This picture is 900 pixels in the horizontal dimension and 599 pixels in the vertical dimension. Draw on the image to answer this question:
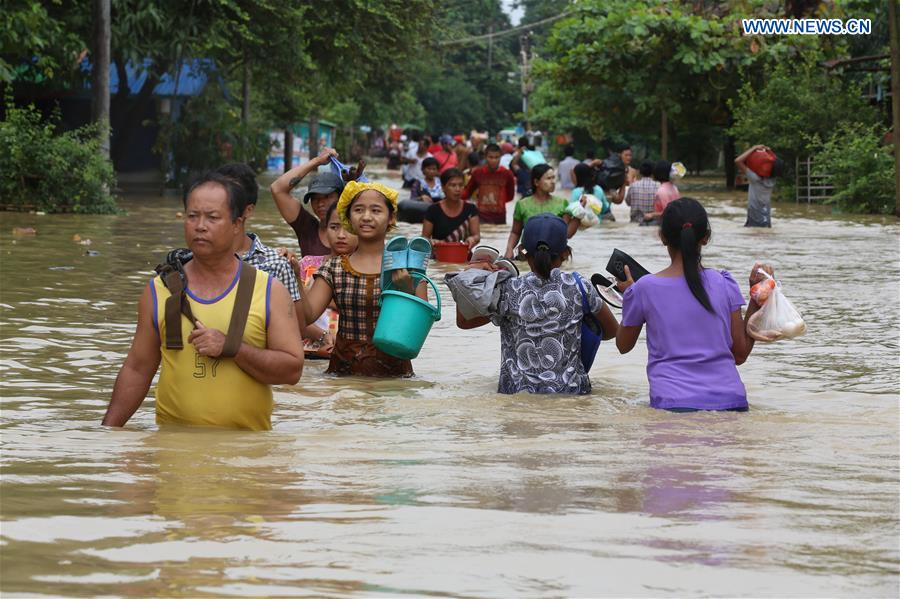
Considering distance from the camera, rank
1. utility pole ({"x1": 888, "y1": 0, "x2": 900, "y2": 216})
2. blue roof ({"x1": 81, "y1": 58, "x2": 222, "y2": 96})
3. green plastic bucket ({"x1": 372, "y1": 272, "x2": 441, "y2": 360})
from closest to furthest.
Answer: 1. green plastic bucket ({"x1": 372, "y1": 272, "x2": 441, "y2": 360})
2. utility pole ({"x1": 888, "y1": 0, "x2": 900, "y2": 216})
3. blue roof ({"x1": 81, "y1": 58, "x2": 222, "y2": 96})

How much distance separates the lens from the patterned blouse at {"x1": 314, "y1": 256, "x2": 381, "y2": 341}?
872 cm

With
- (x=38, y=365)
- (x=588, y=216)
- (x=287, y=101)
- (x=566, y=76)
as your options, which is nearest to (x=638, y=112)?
(x=566, y=76)

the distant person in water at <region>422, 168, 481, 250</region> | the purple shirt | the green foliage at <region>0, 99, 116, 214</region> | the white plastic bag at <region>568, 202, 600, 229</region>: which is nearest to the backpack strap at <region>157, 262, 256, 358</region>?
the purple shirt

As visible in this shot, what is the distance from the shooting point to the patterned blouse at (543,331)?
8062 mm

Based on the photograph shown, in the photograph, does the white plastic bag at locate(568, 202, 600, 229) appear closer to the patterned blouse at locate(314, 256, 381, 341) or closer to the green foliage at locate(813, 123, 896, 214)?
the patterned blouse at locate(314, 256, 381, 341)

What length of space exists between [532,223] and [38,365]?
3729mm

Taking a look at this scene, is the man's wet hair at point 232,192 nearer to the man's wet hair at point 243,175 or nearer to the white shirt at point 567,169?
the man's wet hair at point 243,175

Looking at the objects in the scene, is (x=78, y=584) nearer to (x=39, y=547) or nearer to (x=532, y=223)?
(x=39, y=547)

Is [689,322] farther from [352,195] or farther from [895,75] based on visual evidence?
[895,75]

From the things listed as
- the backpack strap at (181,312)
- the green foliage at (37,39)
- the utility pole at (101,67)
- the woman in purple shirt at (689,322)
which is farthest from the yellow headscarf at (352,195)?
the utility pole at (101,67)

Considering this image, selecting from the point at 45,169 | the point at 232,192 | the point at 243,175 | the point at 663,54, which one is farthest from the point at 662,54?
the point at 232,192

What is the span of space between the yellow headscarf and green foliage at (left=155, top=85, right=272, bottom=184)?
26235 mm

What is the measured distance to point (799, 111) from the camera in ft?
119

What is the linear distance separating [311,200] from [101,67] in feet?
60.9
